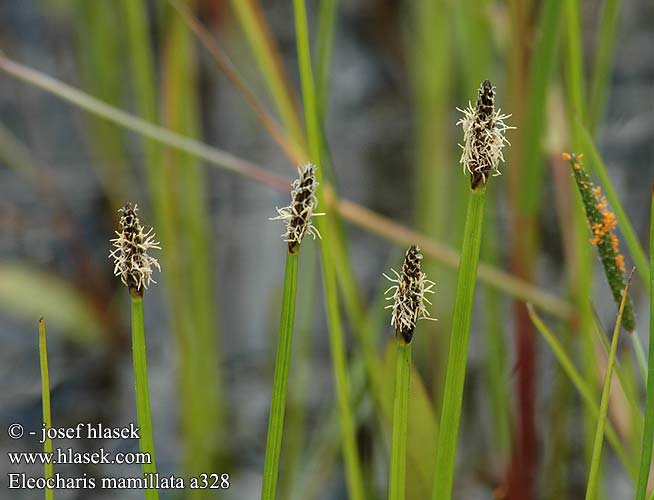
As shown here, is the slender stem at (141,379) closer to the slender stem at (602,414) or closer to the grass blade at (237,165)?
the slender stem at (602,414)

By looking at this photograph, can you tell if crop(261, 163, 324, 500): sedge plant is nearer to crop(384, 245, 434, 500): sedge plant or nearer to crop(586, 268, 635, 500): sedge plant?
crop(384, 245, 434, 500): sedge plant

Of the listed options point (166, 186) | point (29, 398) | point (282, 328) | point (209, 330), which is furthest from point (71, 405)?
point (282, 328)

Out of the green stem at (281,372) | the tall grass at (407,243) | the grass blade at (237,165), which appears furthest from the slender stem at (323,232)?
the grass blade at (237,165)

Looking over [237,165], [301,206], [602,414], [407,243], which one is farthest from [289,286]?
[407,243]

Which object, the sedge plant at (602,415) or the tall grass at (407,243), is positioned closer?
the sedge plant at (602,415)

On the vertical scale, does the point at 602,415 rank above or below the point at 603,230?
below

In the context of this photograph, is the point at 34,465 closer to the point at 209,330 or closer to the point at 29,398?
the point at 29,398

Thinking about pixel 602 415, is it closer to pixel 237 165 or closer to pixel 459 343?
pixel 459 343
